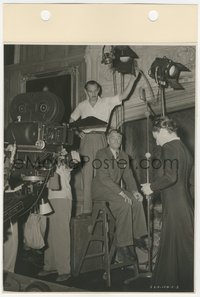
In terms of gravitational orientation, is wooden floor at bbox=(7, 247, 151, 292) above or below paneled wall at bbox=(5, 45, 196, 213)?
below

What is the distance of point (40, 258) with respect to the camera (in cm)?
150

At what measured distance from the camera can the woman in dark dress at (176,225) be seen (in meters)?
1.47

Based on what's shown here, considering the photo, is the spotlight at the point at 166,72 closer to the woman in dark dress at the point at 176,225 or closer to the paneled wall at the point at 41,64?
the woman in dark dress at the point at 176,225

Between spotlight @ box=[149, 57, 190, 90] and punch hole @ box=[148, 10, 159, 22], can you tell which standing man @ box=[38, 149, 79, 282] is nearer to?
spotlight @ box=[149, 57, 190, 90]

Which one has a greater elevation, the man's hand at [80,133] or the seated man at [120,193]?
the man's hand at [80,133]

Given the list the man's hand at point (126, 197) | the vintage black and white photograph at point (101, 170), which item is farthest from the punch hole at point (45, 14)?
the man's hand at point (126, 197)

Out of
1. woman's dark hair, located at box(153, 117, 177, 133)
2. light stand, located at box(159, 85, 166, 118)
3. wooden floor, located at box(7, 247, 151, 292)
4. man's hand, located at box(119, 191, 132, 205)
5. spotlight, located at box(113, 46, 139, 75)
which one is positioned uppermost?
spotlight, located at box(113, 46, 139, 75)

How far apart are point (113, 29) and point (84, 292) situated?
2.78 feet

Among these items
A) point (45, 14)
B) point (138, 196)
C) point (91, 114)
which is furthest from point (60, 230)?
point (45, 14)

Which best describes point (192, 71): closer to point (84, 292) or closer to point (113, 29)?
point (113, 29)

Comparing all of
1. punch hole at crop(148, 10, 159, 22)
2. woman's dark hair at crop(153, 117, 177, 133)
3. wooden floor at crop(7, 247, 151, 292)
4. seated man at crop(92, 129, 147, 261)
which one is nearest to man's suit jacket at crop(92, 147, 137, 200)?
seated man at crop(92, 129, 147, 261)

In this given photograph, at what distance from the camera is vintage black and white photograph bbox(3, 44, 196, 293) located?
148cm

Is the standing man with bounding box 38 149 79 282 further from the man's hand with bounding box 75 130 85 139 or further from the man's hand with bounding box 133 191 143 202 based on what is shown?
the man's hand with bounding box 133 191 143 202

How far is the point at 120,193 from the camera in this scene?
1492mm
